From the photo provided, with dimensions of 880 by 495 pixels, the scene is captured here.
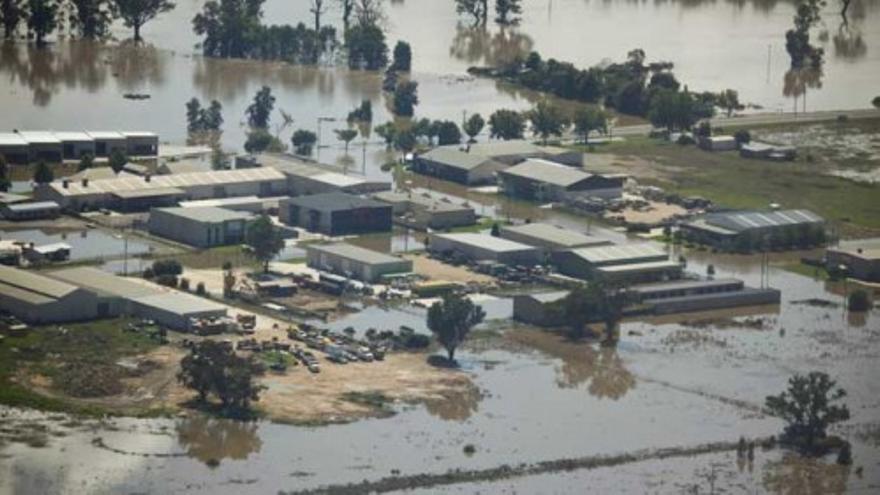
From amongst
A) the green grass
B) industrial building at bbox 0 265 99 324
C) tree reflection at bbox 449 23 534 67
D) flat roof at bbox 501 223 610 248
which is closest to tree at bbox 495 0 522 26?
tree reflection at bbox 449 23 534 67

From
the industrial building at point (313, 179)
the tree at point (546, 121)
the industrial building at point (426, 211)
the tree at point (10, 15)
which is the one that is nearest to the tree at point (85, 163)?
the industrial building at point (313, 179)

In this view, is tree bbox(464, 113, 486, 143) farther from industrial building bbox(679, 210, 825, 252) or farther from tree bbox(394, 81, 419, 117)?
industrial building bbox(679, 210, 825, 252)

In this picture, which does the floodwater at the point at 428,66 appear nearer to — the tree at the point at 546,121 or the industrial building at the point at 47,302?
the tree at the point at 546,121

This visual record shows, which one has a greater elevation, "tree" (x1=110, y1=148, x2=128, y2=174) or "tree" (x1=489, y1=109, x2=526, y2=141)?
"tree" (x1=489, y1=109, x2=526, y2=141)

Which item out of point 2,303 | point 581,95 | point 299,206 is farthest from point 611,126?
point 2,303

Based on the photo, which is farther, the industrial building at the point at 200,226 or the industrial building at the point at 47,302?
the industrial building at the point at 200,226
